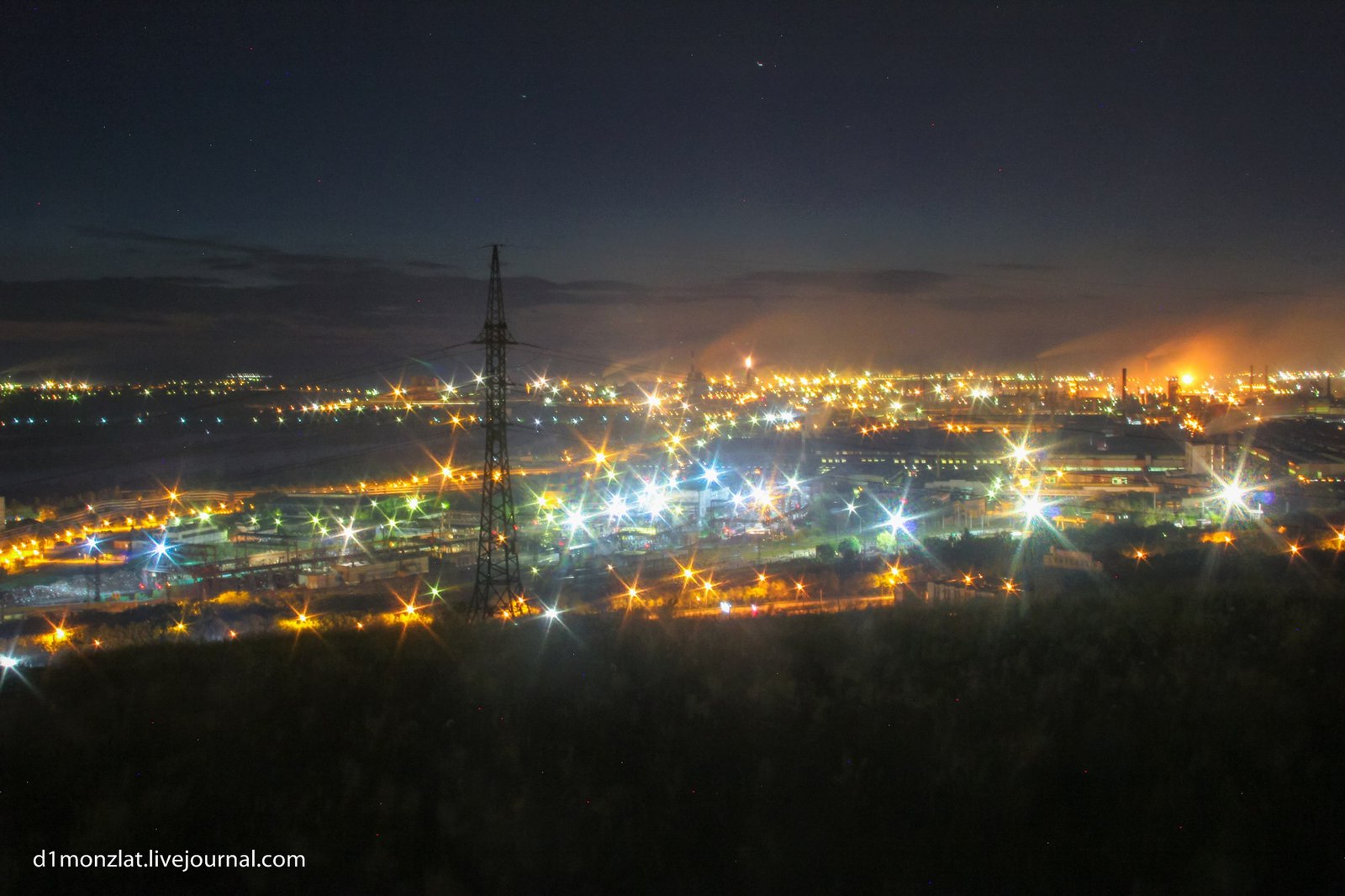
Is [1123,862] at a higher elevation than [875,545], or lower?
lower

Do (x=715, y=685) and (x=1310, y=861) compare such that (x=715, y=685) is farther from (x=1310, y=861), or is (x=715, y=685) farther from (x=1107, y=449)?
(x=1107, y=449)

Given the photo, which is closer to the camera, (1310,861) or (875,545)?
(1310,861)

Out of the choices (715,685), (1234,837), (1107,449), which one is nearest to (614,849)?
(715,685)

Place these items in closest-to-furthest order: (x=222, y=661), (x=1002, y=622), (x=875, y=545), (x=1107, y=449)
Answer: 1. (x=222, y=661)
2. (x=1002, y=622)
3. (x=875, y=545)
4. (x=1107, y=449)

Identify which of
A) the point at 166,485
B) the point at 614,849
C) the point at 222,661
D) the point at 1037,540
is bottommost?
the point at 614,849

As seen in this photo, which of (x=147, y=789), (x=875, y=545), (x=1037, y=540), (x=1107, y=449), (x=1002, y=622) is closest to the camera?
(x=147, y=789)

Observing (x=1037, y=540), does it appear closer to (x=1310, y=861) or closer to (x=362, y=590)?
(x=362, y=590)

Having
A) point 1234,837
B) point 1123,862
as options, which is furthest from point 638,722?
point 1234,837
